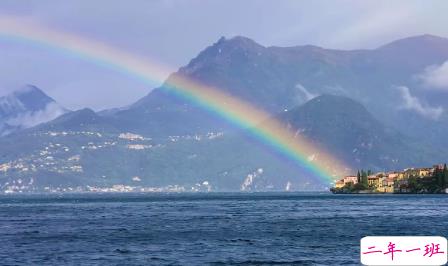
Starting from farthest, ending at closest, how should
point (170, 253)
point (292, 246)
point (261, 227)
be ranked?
point (261, 227) < point (292, 246) < point (170, 253)

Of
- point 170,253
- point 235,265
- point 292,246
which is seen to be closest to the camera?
point 235,265

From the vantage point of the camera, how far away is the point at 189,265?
78062 mm

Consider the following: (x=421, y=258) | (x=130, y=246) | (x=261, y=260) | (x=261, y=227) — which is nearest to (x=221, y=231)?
(x=261, y=227)

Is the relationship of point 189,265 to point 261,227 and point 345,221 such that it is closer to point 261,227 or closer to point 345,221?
point 261,227

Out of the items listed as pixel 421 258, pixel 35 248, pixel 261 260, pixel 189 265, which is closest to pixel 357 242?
pixel 261 260

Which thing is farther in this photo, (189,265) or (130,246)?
(130,246)

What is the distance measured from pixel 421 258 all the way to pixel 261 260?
156 ft

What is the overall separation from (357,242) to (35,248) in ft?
123

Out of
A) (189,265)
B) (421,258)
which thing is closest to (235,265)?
(189,265)

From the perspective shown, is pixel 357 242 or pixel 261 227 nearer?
pixel 357 242

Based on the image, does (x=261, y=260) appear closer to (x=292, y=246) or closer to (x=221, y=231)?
(x=292, y=246)

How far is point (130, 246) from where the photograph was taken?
323 feet

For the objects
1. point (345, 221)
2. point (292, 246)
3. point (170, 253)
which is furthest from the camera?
point (345, 221)

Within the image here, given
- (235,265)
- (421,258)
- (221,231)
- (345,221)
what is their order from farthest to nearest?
(345,221)
(221,231)
(235,265)
(421,258)
